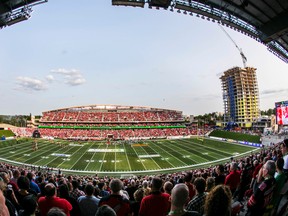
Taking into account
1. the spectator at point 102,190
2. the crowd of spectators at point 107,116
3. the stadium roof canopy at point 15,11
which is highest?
the stadium roof canopy at point 15,11

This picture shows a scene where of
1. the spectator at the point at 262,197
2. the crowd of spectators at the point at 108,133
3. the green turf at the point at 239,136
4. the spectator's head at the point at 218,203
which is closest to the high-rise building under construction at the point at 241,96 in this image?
the crowd of spectators at the point at 108,133

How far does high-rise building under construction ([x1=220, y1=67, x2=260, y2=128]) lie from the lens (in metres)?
114

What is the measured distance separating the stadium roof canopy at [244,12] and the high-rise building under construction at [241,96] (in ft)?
339

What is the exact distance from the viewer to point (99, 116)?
82062 mm

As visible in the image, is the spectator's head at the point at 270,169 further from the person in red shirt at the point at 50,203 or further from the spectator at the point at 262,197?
the person in red shirt at the point at 50,203

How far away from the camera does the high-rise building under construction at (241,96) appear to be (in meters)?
114

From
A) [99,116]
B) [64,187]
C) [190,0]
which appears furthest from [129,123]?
[64,187]

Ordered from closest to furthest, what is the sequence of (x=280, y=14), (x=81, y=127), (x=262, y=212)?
1. (x=262, y=212)
2. (x=280, y=14)
3. (x=81, y=127)

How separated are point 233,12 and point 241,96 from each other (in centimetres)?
11429

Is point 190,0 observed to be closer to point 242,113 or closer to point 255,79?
point 242,113

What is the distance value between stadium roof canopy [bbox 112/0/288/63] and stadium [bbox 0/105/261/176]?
751 inches

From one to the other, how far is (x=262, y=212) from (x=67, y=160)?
33169 millimetres

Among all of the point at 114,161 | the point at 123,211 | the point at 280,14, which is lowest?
the point at 114,161

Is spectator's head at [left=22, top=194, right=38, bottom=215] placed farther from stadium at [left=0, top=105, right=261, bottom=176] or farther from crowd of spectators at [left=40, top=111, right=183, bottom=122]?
crowd of spectators at [left=40, top=111, right=183, bottom=122]
